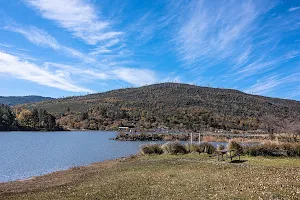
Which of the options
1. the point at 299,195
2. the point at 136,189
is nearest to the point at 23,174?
the point at 136,189

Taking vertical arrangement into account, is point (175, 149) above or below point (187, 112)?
below

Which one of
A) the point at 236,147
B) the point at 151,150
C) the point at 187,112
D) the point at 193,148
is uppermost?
the point at 187,112

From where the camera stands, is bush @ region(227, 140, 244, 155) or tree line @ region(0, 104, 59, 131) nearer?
bush @ region(227, 140, 244, 155)

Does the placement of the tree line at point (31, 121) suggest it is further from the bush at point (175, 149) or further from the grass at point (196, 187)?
the grass at point (196, 187)

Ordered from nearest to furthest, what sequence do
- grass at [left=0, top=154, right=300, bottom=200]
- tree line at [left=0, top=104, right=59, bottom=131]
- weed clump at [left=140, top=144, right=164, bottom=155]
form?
grass at [left=0, top=154, right=300, bottom=200]
weed clump at [left=140, top=144, right=164, bottom=155]
tree line at [left=0, top=104, right=59, bottom=131]

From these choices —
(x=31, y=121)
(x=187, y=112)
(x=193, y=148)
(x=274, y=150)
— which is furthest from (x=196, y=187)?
(x=31, y=121)

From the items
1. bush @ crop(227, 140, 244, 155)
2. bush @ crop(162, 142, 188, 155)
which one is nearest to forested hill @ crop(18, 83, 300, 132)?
Result: bush @ crop(162, 142, 188, 155)

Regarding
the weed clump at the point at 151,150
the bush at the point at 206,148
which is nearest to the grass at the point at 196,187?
the bush at the point at 206,148

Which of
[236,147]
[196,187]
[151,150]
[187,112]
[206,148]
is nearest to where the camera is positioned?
[196,187]

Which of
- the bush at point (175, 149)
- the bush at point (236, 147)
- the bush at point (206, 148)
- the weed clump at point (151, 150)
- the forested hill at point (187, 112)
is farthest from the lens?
the forested hill at point (187, 112)

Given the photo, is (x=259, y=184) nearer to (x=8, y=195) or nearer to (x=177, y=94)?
(x=8, y=195)

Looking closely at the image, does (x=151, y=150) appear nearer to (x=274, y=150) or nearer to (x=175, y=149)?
(x=175, y=149)

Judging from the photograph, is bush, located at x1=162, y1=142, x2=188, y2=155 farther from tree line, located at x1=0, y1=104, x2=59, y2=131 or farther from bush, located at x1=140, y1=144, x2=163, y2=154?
tree line, located at x1=0, y1=104, x2=59, y2=131

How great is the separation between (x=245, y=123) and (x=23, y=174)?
10990 cm
